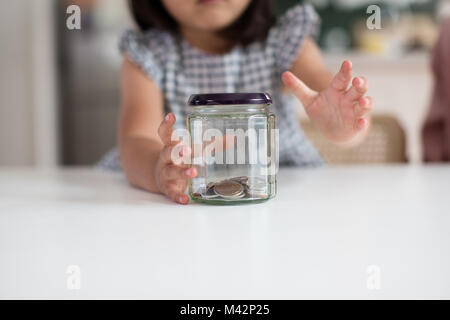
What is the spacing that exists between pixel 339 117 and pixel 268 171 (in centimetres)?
13

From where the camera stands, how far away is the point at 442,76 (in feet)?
3.65

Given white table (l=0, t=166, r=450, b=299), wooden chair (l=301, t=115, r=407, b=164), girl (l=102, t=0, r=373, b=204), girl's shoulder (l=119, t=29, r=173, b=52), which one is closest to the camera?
white table (l=0, t=166, r=450, b=299)

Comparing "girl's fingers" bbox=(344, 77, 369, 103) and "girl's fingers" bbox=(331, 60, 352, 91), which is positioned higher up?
"girl's fingers" bbox=(331, 60, 352, 91)

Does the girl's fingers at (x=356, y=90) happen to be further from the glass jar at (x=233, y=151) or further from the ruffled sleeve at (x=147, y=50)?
the ruffled sleeve at (x=147, y=50)

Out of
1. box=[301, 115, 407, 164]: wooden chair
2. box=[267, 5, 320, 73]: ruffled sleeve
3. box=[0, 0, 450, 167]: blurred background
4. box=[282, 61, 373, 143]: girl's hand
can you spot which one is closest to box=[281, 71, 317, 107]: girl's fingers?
box=[282, 61, 373, 143]: girl's hand

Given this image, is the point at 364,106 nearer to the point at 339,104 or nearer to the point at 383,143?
the point at 339,104

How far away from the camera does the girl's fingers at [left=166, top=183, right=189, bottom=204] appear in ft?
1.70

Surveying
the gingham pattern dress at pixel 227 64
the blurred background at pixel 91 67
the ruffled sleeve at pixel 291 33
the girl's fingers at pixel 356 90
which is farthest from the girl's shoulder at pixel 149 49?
the blurred background at pixel 91 67

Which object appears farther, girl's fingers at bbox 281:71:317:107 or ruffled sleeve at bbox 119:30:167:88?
ruffled sleeve at bbox 119:30:167:88

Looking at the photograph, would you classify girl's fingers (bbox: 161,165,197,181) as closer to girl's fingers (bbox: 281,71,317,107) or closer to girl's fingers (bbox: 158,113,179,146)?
girl's fingers (bbox: 158,113,179,146)

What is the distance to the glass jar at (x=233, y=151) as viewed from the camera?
0.49 meters

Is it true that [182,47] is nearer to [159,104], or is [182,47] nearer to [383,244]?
[159,104]
